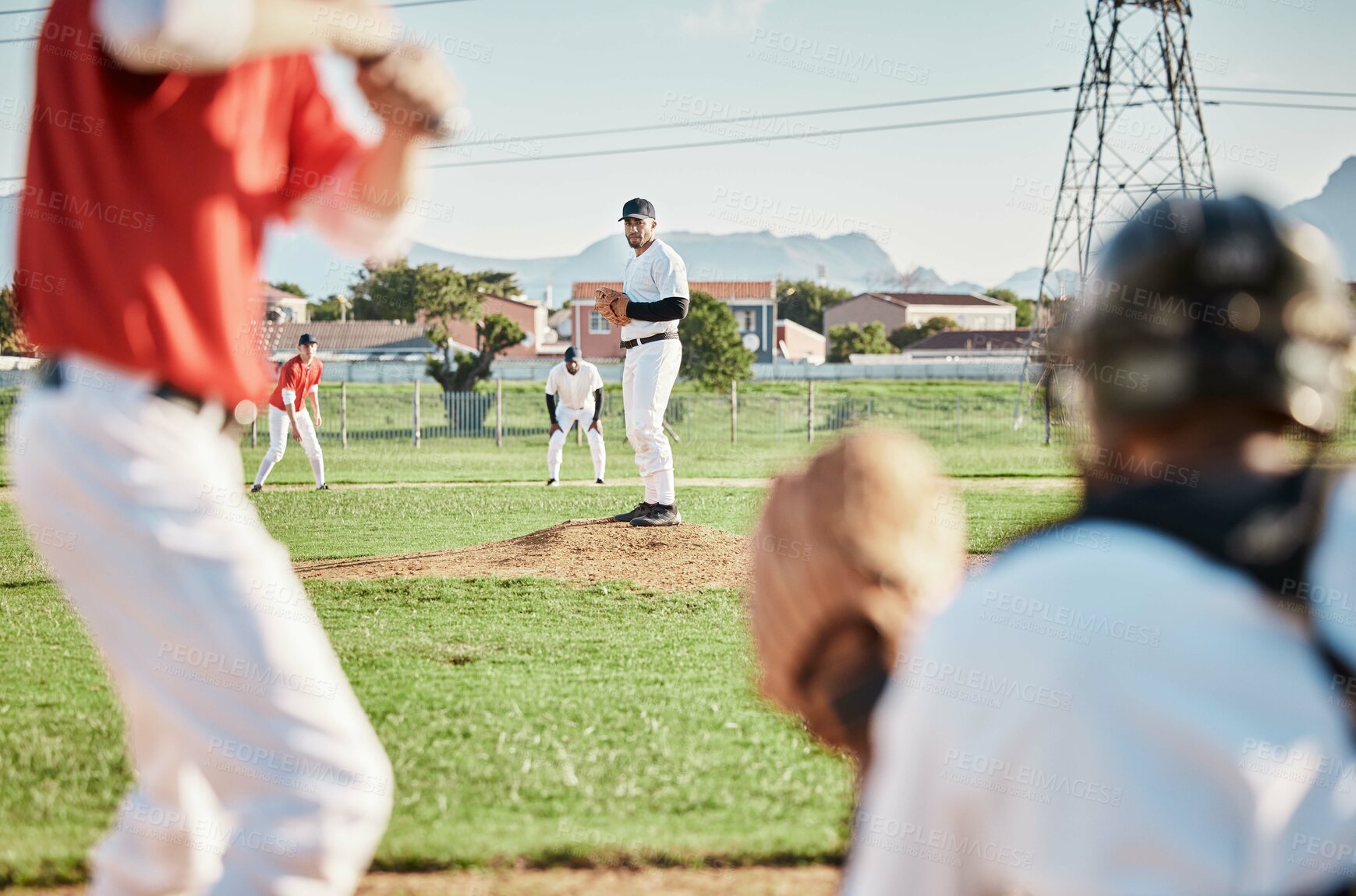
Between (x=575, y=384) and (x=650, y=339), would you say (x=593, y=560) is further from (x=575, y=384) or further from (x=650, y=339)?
(x=575, y=384)

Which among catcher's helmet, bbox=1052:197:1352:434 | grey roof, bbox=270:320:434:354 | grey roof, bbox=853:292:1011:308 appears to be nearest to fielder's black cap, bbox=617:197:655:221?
catcher's helmet, bbox=1052:197:1352:434

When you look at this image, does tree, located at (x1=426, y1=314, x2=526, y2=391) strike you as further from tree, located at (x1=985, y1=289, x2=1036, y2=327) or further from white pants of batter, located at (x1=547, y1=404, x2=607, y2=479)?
tree, located at (x1=985, y1=289, x2=1036, y2=327)

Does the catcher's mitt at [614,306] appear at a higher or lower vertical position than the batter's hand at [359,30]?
lower

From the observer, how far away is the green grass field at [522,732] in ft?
13.2

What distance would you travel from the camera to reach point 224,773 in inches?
85.7

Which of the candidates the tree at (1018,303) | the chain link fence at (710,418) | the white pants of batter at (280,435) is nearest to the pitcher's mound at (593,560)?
the white pants of batter at (280,435)

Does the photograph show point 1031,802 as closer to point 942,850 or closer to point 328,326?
point 942,850

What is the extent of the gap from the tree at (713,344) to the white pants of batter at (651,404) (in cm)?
3034

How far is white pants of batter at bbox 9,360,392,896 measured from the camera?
7.07 feet

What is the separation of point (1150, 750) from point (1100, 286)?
636mm

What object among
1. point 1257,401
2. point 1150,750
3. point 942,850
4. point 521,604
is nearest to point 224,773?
point 942,850

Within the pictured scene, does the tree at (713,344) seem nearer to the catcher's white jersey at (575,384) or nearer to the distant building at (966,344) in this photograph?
the catcher's white jersey at (575,384)

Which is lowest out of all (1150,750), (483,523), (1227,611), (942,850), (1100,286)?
(483,523)

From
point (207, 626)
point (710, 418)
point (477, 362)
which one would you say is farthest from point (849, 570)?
point (477, 362)
